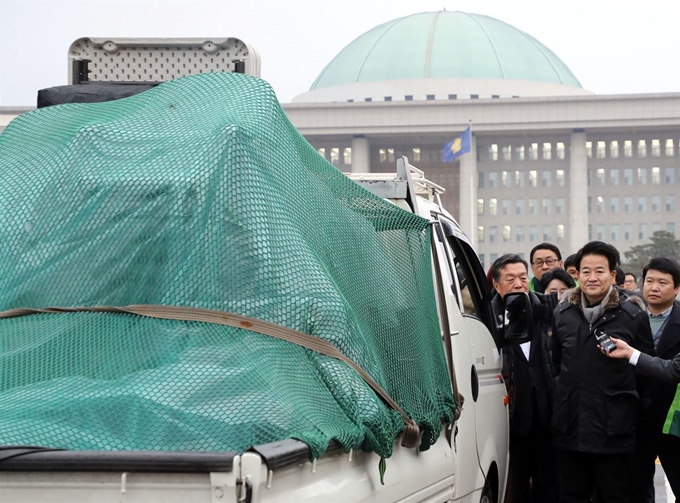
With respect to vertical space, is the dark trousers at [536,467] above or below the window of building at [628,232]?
below

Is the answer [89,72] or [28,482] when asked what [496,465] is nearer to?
[89,72]

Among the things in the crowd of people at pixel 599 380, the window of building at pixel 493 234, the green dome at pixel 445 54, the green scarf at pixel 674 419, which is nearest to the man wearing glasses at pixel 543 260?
the crowd of people at pixel 599 380

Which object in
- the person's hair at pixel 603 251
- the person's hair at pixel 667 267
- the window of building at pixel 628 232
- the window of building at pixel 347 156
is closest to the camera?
the person's hair at pixel 603 251

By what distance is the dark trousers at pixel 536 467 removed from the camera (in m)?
7.09

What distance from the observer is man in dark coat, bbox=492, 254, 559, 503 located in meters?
6.86

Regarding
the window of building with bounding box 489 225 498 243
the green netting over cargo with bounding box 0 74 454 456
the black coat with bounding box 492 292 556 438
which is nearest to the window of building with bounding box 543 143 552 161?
the window of building with bounding box 489 225 498 243

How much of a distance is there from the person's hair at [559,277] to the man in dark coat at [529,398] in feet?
4.06

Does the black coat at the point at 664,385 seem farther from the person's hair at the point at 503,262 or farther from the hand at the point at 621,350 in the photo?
the person's hair at the point at 503,262

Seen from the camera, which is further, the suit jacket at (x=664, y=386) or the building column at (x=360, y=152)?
the building column at (x=360, y=152)

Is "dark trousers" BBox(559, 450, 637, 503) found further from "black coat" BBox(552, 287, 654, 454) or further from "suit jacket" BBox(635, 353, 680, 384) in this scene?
"suit jacket" BBox(635, 353, 680, 384)

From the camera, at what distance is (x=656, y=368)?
241 inches

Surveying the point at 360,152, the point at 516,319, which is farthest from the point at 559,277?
the point at 360,152

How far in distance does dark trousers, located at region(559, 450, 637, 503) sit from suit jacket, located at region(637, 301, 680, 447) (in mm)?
316

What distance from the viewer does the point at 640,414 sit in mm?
6652
